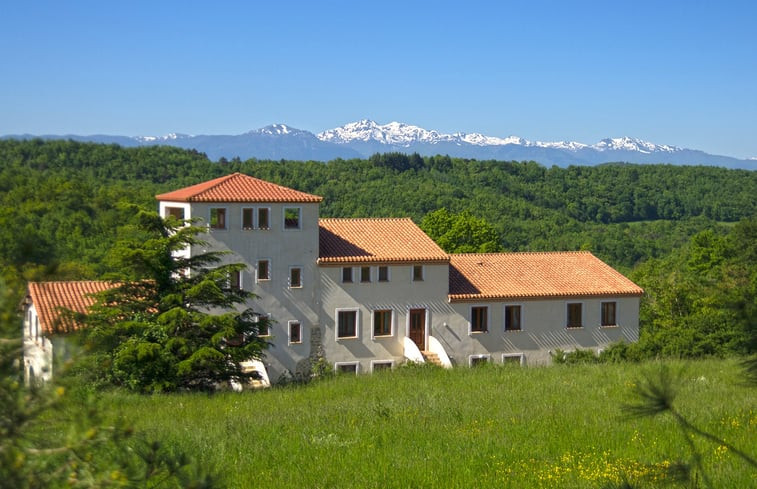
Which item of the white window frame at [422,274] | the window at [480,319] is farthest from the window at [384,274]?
the window at [480,319]

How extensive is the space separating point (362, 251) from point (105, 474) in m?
28.5

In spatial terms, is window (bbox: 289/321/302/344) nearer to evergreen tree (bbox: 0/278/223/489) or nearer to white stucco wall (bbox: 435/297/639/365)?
white stucco wall (bbox: 435/297/639/365)

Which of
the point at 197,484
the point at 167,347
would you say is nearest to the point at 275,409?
the point at 167,347

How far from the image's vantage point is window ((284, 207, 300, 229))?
102 feet

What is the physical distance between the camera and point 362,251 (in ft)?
106

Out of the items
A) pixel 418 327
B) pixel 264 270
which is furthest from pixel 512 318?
pixel 264 270

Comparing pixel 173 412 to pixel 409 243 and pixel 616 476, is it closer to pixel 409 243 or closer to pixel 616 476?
pixel 616 476

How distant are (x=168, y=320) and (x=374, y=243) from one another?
1055cm

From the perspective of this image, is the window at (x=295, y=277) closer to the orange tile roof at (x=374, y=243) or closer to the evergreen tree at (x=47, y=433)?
the orange tile roof at (x=374, y=243)

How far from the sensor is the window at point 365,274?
32.1 m

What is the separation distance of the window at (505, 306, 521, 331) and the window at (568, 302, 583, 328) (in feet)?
7.56

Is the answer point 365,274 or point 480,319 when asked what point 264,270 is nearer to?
point 365,274

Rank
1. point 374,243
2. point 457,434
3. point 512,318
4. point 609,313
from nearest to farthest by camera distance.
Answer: point 457,434 → point 374,243 → point 512,318 → point 609,313

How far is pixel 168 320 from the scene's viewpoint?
24375mm
